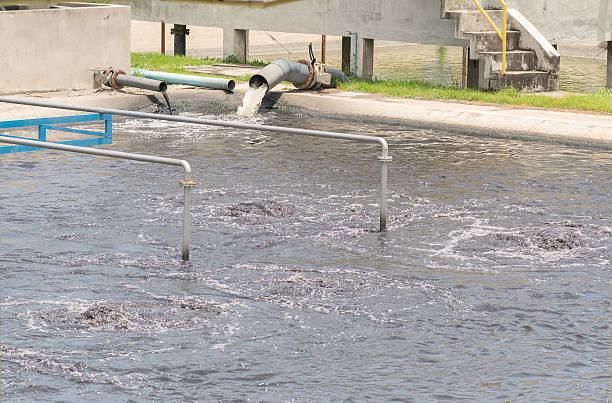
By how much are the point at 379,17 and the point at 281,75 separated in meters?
4.30

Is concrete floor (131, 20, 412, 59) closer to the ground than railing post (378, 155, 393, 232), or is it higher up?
higher up

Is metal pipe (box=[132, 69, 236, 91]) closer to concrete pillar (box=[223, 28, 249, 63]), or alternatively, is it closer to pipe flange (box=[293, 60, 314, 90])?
pipe flange (box=[293, 60, 314, 90])

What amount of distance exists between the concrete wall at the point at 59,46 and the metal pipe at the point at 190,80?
0.60 metres

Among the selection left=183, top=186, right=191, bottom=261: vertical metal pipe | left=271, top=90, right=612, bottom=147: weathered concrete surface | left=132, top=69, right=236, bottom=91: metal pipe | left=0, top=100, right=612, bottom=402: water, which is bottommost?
left=0, top=100, right=612, bottom=402: water

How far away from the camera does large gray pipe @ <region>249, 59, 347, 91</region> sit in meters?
23.0

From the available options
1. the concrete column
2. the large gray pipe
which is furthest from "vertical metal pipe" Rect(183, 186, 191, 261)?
the concrete column

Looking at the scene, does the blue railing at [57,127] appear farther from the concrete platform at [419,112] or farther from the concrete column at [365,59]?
the concrete column at [365,59]

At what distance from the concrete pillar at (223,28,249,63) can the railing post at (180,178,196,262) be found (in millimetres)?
18594

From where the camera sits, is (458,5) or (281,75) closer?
(281,75)

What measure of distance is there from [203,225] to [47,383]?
5.26m

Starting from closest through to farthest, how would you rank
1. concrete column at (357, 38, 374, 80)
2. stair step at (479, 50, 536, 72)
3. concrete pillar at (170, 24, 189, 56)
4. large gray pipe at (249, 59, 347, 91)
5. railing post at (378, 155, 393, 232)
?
railing post at (378, 155, 393, 232), large gray pipe at (249, 59, 347, 91), stair step at (479, 50, 536, 72), concrete column at (357, 38, 374, 80), concrete pillar at (170, 24, 189, 56)

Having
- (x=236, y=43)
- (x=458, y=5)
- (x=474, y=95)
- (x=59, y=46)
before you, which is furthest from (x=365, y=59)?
(x=59, y=46)

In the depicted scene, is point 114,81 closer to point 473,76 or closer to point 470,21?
point 470,21

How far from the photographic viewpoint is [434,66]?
36062mm
